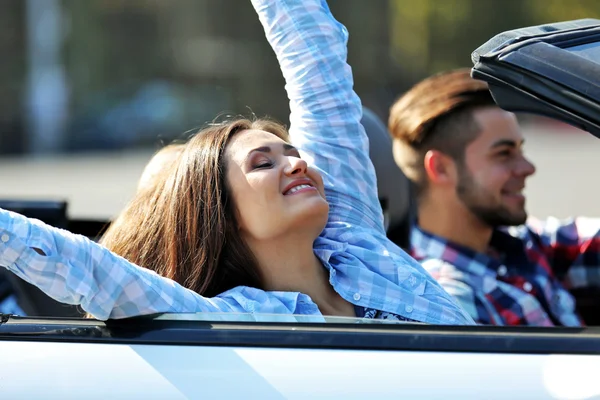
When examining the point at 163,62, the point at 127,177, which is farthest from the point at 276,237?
the point at 163,62

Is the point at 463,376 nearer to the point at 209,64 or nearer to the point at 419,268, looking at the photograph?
the point at 419,268

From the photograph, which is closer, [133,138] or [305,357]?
[305,357]

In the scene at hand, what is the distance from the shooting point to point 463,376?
1.63 meters

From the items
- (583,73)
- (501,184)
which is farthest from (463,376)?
(501,184)

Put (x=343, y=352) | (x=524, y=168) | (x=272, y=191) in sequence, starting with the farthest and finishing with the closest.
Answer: (x=524, y=168)
(x=272, y=191)
(x=343, y=352)

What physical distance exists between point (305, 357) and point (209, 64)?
24.7 metres

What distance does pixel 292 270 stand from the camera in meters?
2.29

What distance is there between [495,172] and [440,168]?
0.20 meters

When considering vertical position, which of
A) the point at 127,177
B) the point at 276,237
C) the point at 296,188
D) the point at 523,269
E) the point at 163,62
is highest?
the point at 296,188

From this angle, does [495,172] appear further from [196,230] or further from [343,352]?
[343,352]

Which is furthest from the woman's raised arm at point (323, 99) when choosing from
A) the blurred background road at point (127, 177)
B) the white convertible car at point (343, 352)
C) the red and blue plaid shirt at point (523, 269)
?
the blurred background road at point (127, 177)

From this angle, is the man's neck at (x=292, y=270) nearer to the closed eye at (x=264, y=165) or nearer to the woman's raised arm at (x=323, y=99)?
the closed eye at (x=264, y=165)

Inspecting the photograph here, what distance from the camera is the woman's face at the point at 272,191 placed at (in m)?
2.21

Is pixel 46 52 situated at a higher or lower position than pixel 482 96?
lower
